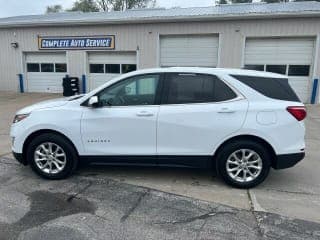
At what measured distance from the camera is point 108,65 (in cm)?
1564

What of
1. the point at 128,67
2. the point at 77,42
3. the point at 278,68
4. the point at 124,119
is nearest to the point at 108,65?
the point at 128,67

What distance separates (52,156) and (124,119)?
1295 mm

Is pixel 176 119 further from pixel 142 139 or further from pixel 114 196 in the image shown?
pixel 114 196

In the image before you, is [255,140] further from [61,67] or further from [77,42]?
[61,67]

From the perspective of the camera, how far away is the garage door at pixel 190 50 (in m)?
14.0

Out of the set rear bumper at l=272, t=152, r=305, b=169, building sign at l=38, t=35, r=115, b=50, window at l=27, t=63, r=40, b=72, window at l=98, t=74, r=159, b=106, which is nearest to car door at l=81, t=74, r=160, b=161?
window at l=98, t=74, r=159, b=106

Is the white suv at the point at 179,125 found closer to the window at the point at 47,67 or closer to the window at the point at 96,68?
the window at the point at 96,68

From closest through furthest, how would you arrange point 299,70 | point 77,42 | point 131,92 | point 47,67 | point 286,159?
1. point 286,159
2. point 131,92
3. point 299,70
4. point 77,42
5. point 47,67

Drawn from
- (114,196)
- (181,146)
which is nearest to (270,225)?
(181,146)

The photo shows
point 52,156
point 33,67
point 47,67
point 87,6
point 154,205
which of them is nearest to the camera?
point 154,205

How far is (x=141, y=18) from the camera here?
14.2 m

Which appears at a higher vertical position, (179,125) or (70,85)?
(179,125)

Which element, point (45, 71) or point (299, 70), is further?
point (45, 71)

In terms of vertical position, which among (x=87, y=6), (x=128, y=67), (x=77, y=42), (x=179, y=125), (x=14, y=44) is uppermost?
(x=87, y=6)
